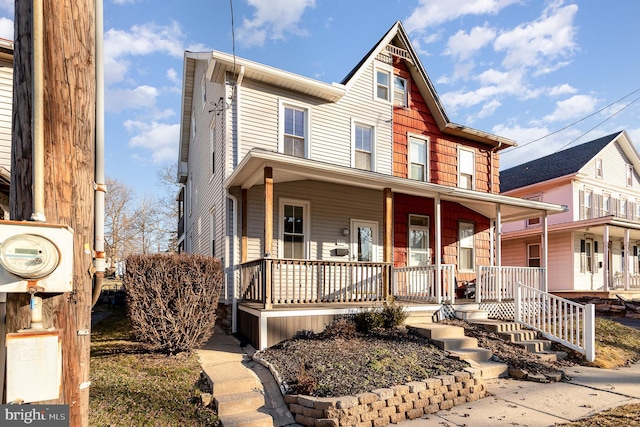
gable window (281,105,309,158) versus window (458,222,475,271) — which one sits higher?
gable window (281,105,309,158)

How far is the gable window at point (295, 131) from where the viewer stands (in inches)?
400

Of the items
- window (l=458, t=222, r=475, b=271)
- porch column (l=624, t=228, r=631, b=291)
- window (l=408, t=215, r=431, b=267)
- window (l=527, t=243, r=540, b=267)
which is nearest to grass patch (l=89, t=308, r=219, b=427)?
window (l=408, t=215, r=431, b=267)

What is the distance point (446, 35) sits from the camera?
41.2 feet

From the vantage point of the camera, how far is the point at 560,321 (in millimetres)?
7859

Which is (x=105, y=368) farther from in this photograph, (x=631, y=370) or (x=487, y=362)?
(x=631, y=370)

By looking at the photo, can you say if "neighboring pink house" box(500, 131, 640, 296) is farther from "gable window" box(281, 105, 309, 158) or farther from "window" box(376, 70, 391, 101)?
"gable window" box(281, 105, 309, 158)

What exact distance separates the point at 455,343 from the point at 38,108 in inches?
279

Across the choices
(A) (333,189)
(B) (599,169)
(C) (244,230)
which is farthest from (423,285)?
(B) (599,169)

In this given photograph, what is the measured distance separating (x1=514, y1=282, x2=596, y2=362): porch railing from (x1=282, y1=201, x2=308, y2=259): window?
5182mm

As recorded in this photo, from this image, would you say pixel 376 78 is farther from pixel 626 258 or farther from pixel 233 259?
pixel 626 258

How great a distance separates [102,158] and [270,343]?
570 centimetres

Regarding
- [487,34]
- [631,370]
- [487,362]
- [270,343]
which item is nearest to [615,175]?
[487,34]

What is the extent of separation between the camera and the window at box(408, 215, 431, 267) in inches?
462

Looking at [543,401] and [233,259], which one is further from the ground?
[233,259]
